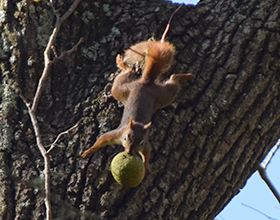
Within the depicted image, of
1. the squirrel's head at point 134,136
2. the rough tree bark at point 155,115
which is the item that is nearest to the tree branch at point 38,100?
the rough tree bark at point 155,115

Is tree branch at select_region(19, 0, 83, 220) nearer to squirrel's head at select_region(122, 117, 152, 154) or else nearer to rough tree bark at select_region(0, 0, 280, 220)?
rough tree bark at select_region(0, 0, 280, 220)

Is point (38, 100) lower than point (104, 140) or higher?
higher

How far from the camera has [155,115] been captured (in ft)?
7.14

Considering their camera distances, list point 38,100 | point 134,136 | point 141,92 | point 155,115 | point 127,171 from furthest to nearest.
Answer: point 141,92, point 155,115, point 134,136, point 38,100, point 127,171

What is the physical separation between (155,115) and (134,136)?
0.20 m

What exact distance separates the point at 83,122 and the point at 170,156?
19.4 inches

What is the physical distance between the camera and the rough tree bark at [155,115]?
1937mm

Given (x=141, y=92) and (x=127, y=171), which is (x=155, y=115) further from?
(x=127, y=171)

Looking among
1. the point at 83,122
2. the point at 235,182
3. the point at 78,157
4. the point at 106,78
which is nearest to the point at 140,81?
the point at 106,78

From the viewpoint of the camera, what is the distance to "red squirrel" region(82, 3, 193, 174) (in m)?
2.02

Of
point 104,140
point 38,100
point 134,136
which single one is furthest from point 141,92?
point 38,100

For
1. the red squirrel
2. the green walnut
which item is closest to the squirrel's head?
the red squirrel

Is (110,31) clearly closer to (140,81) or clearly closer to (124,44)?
(124,44)

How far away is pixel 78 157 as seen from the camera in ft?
6.51
